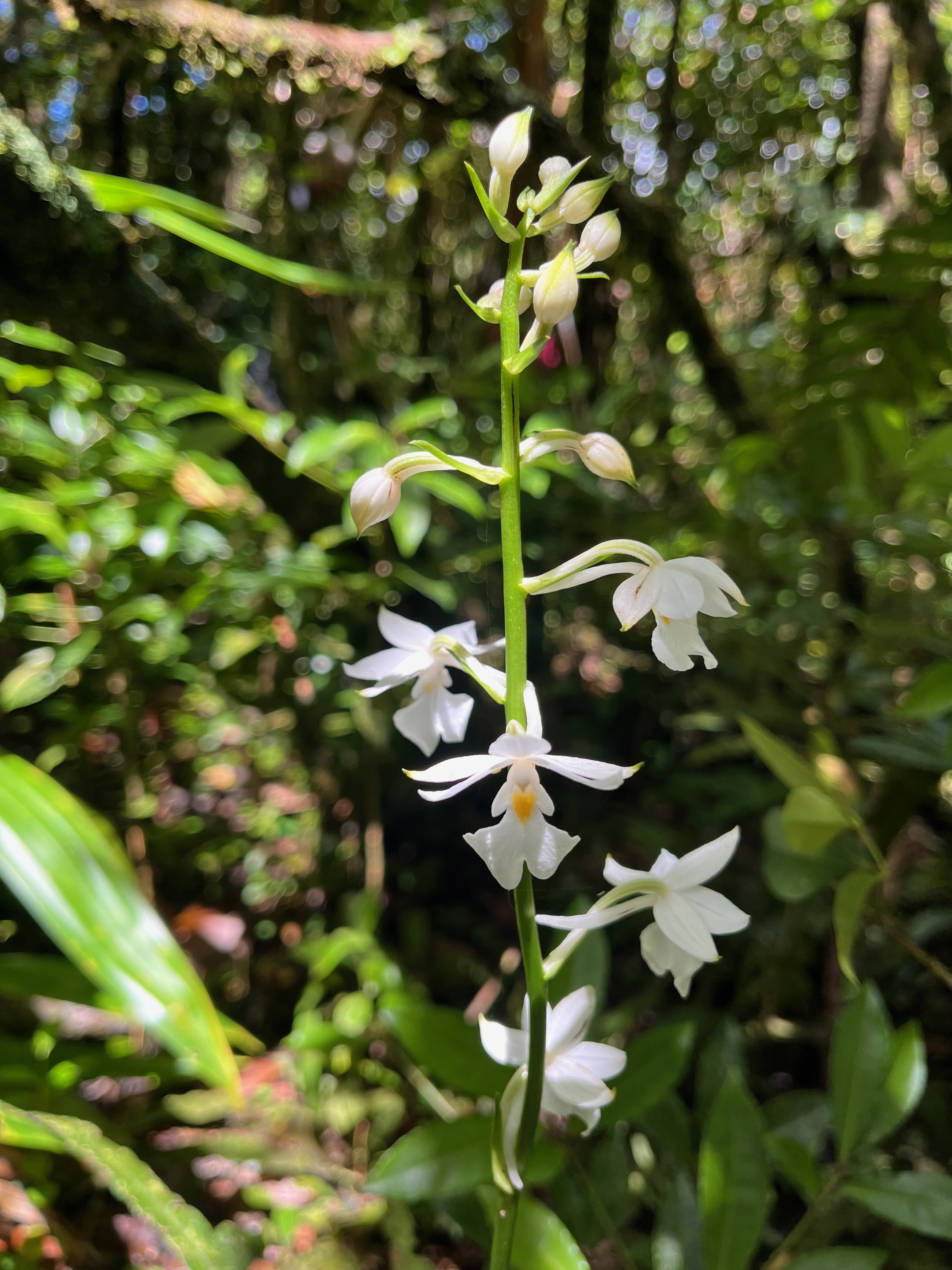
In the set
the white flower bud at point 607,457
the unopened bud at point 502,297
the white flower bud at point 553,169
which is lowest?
the white flower bud at point 607,457

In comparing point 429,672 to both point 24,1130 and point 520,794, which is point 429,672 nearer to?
point 520,794

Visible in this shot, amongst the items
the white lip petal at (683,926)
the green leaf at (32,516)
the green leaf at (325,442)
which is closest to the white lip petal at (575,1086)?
the white lip petal at (683,926)

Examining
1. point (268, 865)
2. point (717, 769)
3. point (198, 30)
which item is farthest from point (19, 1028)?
point (198, 30)

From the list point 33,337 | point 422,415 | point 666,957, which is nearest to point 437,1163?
point 666,957

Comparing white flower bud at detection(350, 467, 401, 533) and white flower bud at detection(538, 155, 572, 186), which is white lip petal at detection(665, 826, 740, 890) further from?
white flower bud at detection(538, 155, 572, 186)

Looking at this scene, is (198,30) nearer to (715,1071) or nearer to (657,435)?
(657,435)

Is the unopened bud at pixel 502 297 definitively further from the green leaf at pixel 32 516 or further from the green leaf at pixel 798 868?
the green leaf at pixel 32 516

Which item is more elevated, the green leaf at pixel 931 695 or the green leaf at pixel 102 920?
the green leaf at pixel 931 695
